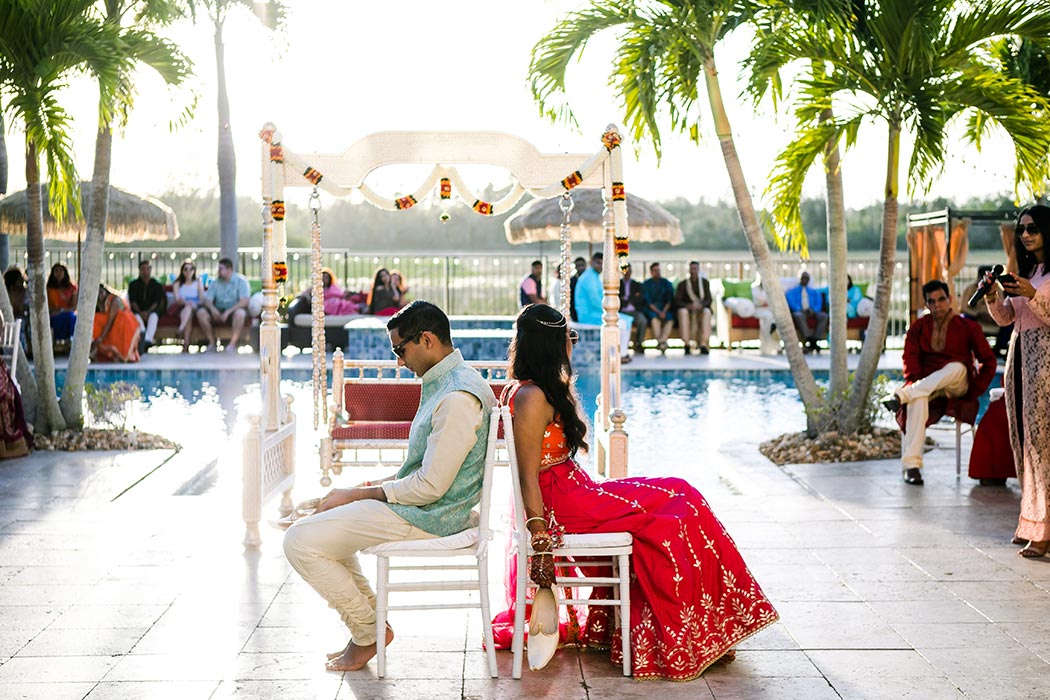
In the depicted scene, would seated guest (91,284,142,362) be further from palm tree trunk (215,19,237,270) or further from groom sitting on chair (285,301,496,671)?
groom sitting on chair (285,301,496,671)

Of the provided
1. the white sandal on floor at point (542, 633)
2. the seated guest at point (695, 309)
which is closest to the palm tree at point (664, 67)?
the white sandal on floor at point (542, 633)

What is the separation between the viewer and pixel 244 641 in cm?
447

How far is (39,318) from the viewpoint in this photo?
8.82 m

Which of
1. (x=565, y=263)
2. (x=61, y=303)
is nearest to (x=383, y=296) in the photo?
(x=61, y=303)

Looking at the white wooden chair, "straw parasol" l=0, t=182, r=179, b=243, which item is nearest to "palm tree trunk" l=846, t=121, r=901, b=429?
the white wooden chair

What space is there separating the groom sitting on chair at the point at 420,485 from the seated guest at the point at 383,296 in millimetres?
12309

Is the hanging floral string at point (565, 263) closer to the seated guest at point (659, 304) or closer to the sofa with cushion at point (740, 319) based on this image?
the seated guest at point (659, 304)

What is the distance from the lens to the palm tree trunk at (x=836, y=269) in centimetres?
884

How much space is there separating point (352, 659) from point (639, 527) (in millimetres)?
1005

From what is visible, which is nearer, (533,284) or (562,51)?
(562,51)

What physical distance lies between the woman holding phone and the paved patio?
0.62 ft

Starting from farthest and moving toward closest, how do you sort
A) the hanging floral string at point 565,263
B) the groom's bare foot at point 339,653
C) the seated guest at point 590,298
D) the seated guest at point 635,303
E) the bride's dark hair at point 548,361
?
the seated guest at point 635,303 < the seated guest at point 590,298 < the hanging floral string at point 565,263 < the groom's bare foot at point 339,653 < the bride's dark hair at point 548,361

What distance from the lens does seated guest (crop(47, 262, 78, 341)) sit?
Result: 601 inches

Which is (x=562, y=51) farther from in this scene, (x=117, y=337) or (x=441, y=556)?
(x=117, y=337)
